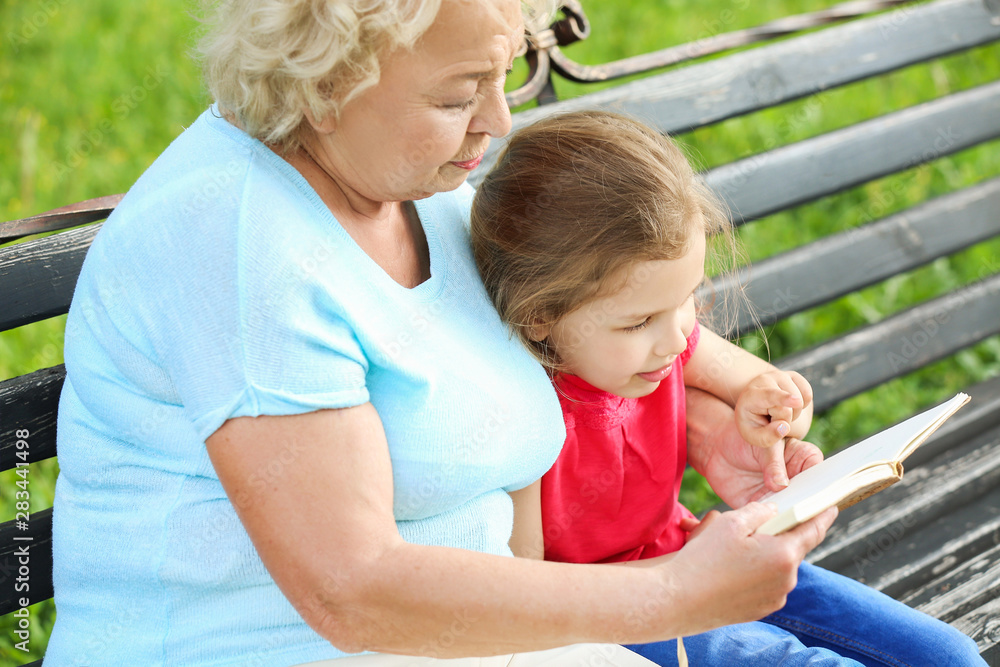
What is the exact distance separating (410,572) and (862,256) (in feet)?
6.64

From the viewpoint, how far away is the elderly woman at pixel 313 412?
1.20m

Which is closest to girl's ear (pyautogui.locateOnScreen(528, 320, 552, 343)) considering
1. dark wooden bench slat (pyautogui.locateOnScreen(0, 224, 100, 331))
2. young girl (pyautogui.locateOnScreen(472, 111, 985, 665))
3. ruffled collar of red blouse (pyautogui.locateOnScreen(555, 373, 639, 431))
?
young girl (pyautogui.locateOnScreen(472, 111, 985, 665))

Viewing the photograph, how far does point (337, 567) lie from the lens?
1188 millimetres

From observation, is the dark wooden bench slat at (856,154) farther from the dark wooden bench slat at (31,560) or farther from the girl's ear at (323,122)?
the dark wooden bench slat at (31,560)

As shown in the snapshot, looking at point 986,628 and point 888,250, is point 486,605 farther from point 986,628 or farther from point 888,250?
point 888,250

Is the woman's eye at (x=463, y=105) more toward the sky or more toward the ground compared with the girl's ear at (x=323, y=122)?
more toward the sky

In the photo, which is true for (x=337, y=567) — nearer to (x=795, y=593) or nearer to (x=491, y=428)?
(x=491, y=428)

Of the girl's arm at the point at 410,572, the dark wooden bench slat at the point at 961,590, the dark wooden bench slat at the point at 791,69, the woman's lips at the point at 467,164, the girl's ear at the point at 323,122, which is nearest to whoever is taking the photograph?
the girl's arm at the point at 410,572

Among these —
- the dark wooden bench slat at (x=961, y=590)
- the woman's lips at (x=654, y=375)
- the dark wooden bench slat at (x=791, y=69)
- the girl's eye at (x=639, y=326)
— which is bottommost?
the dark wooden bench slat at (x=961, y=590)

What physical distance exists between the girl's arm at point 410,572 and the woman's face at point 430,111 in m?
0.36

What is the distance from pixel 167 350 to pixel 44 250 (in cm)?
64

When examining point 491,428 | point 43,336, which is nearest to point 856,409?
point 491,428

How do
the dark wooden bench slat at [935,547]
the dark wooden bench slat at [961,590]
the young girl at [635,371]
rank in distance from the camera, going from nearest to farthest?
the young girl at [635,371]
the dark wooden bench slat at [961,590]
the dark wooden bench slat at [935,547]

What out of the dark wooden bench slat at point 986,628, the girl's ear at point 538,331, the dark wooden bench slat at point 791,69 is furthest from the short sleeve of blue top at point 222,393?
the dark wooden bench slat at point 986,628
